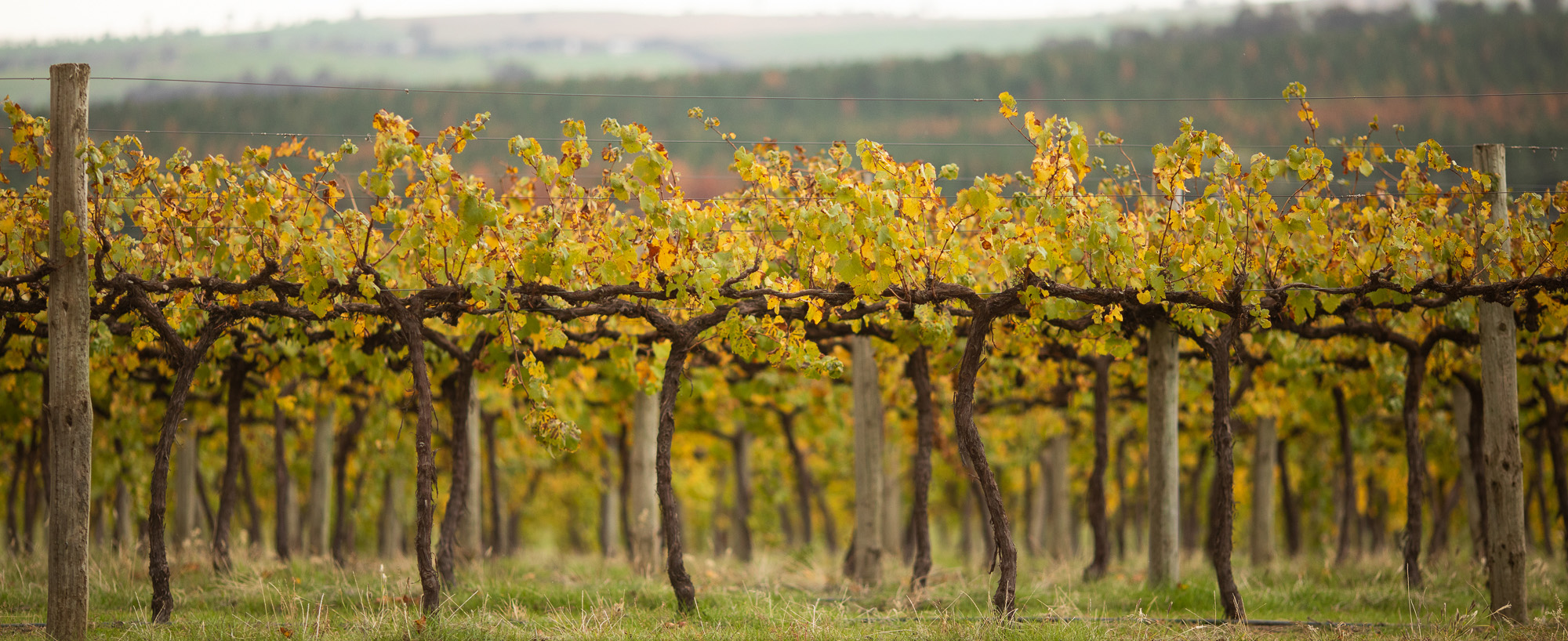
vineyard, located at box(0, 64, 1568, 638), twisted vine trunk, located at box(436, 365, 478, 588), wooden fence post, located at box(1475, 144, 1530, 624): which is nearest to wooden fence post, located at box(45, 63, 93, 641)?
vineyard, located at box(0, 64, 1568, 638)

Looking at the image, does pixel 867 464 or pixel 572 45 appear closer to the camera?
pixel 867 464

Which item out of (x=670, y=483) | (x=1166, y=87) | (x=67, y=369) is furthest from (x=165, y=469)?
(x=1166, y=87)

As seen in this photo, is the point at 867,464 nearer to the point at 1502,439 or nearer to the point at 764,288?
the point at 764,288

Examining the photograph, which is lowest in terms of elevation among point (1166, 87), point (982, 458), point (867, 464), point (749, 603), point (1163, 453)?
point (749, 603)

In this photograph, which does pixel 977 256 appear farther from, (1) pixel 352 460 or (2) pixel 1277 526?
(2) pixel 1277 526

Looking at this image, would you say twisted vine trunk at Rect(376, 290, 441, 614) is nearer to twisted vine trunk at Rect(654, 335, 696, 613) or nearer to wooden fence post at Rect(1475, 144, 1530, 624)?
twisted vine trunk at Rect(654, 335, 696, 613)

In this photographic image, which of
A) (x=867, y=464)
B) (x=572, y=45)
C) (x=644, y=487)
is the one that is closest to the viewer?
(x=867, y=464)

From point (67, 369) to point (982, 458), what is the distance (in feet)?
21.1

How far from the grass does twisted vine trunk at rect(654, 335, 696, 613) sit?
21 centimetres

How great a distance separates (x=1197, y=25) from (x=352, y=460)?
93806 mm

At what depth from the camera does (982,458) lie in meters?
7.53

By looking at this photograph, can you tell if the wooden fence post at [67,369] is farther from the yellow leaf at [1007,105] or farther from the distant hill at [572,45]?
the distant hill at [572,45]

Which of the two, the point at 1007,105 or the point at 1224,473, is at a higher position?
the point at 1007,105

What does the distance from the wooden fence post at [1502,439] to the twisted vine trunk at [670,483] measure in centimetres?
644
